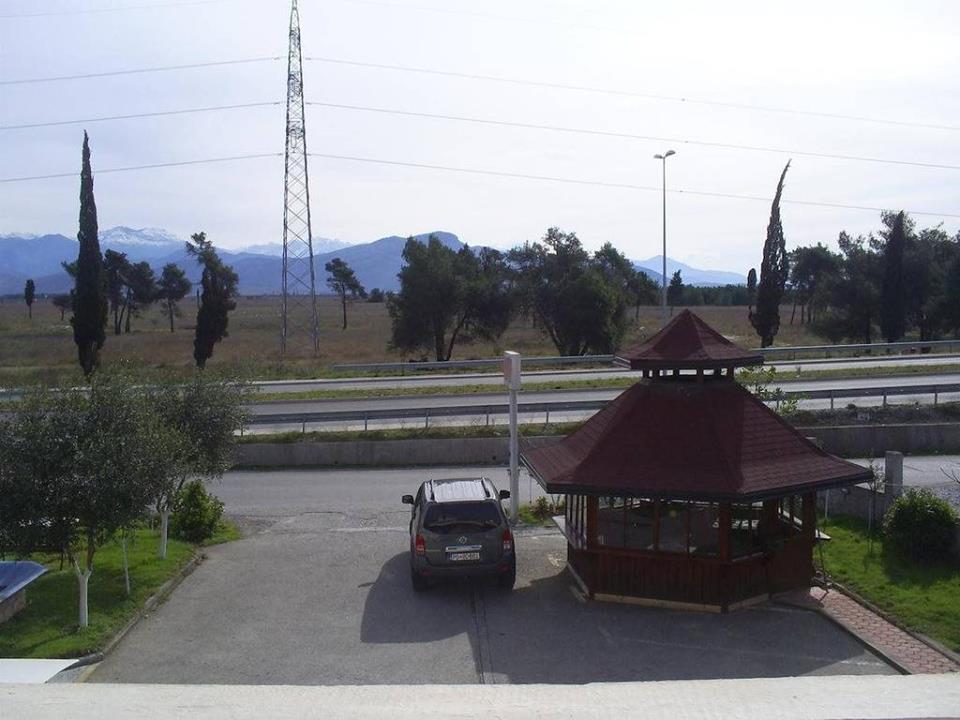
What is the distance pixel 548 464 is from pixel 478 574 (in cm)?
223

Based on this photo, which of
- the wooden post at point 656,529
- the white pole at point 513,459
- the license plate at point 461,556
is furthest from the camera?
the white pole at point 513,459

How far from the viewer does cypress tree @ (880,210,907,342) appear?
54.5 metres

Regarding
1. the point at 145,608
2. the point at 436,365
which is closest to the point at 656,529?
the point at 145,608

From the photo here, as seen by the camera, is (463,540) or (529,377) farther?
(529,377)

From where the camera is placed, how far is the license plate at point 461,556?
540 inches

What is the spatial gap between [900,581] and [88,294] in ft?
147

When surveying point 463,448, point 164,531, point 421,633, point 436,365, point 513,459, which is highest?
point 436,365

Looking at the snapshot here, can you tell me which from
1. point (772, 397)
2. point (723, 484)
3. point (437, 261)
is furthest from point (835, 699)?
point (437, 261)

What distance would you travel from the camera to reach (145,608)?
13.6 meters

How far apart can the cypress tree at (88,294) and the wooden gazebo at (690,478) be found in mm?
39661

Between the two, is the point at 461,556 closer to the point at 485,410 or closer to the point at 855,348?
the point at 485,410

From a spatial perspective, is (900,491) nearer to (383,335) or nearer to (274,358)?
(274,358)

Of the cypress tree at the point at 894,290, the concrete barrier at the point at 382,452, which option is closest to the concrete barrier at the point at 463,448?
the concrete barrier at the point at 382,452

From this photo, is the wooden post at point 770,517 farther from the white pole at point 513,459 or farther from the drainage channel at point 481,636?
the white pole at point 513,459
